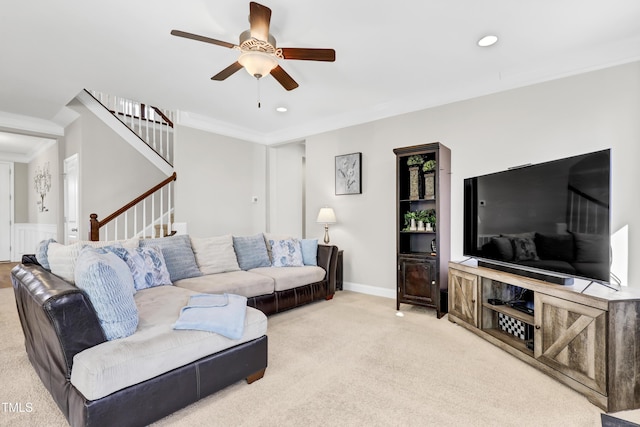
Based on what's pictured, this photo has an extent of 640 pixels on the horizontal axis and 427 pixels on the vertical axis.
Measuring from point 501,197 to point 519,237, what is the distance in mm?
410

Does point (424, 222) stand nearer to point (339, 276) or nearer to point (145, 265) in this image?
point (339, 276)

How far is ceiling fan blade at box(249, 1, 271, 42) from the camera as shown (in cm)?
201

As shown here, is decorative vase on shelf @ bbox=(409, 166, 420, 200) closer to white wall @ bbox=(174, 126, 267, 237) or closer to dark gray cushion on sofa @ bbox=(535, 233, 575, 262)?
dark gray cushion on sofa @ bbox=(535, 233, 575, 262)

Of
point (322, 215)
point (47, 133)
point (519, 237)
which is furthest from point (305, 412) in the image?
point (47, 133)

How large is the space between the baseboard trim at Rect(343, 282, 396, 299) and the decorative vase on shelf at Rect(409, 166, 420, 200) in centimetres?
135

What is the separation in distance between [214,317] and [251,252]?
1.99m

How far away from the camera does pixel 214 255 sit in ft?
11.6

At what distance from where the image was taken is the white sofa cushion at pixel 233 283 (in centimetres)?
294

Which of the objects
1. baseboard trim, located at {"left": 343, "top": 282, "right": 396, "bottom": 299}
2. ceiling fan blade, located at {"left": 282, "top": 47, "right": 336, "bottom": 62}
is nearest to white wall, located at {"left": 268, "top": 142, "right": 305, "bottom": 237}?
baseboard trim, located at {"left": 343, "top": 282, "right": 396, "bottom": 299}

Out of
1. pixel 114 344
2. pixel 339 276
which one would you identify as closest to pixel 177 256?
pixel 114 344

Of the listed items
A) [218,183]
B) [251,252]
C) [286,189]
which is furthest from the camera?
[286,189]

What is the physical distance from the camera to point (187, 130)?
4703 mm

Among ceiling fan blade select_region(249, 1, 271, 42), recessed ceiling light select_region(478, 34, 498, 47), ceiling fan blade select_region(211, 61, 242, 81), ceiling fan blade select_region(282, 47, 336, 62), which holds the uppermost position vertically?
recessed ceiling light select_region(478, 34, 498, 47)

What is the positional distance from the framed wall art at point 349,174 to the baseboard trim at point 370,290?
1377 mm
